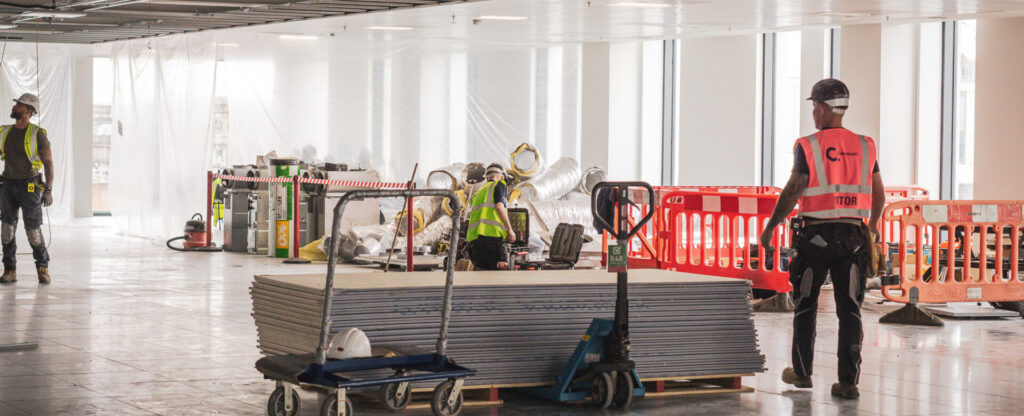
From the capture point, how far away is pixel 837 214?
6.98 m

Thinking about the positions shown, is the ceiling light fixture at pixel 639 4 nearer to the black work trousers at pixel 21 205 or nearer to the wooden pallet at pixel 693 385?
the black work trousers at pixel 21 205

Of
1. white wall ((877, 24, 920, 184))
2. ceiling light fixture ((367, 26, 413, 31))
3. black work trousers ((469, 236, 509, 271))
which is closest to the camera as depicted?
black work trousers ((469, 236, 509, 271))

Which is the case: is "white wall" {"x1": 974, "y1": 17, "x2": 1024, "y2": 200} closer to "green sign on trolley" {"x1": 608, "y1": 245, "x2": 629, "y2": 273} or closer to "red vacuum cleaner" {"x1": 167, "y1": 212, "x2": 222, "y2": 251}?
"red vacuum cleaner" {"x1": 167, "y1": 212, "x2": 222, "y2": 251}

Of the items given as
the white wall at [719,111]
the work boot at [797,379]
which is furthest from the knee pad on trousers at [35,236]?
the white wall at [719,111]

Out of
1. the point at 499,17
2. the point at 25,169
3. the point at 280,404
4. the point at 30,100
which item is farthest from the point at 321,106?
the point at 280,404

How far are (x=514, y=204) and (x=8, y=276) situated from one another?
6.98 meters

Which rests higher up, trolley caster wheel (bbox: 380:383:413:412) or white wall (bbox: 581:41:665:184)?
white wall (bbox: 581:41:665:184)

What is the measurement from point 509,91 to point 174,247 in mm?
6483

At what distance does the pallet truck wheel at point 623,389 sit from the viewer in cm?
657

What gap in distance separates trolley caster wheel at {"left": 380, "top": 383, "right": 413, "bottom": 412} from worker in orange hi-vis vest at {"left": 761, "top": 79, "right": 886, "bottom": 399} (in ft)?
7.21

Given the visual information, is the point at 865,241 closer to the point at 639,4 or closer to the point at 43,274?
the point at 43,274

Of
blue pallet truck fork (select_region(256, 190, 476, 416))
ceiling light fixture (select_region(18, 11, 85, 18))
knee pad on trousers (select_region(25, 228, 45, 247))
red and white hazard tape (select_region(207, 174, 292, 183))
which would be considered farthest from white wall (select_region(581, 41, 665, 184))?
blue pallet truck fork (select_region(256, 190, 476, 416))

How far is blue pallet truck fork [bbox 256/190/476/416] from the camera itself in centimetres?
571

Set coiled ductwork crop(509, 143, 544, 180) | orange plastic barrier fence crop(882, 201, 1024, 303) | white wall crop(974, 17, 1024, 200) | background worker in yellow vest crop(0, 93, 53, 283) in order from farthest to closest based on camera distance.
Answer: coiled ductwork crop(509, 143, 544, 180), white wall crop(974, 17, 1024, 200), background worker in yellow vest crop(0, 93, 53, 283), orange plastic barrier fence crop(882, 201, 1024, 303)
